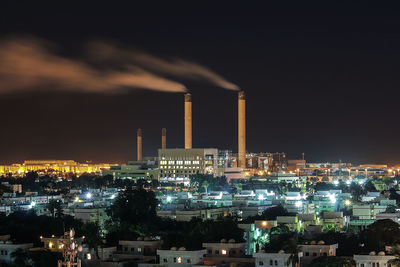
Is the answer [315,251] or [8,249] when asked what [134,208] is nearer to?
[8,249]

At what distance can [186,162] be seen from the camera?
126 m

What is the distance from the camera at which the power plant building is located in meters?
125

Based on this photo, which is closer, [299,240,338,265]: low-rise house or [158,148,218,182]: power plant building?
[299,240,338,265]: low-rise house

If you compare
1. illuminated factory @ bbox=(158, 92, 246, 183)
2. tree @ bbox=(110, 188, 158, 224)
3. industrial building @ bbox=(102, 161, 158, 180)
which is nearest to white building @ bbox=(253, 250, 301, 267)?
tree @ bbox=(110, 188, 158, 224)

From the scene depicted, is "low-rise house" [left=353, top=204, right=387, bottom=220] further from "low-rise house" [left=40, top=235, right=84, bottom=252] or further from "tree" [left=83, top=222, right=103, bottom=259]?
"tree" [left=83, top=222, right=103, bottom=259]

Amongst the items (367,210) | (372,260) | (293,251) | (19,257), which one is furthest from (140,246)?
(367,210)

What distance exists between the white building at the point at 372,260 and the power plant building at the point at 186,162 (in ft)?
311

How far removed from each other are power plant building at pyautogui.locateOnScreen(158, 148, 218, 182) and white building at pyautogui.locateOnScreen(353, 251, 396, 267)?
9470 cm

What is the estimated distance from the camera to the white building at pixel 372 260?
28.9 metres

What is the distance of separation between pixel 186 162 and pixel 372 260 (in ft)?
320

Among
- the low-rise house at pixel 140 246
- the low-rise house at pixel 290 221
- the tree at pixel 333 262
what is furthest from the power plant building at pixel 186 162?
the tree at pixel 333 262

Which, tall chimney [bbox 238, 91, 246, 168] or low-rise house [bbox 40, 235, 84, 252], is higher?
tall chimney [bbox 238, 91, 246, 168]

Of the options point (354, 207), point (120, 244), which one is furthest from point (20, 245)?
point (354, 207)

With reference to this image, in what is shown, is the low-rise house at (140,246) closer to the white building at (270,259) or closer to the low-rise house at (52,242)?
the low-rise house at (52,242)
